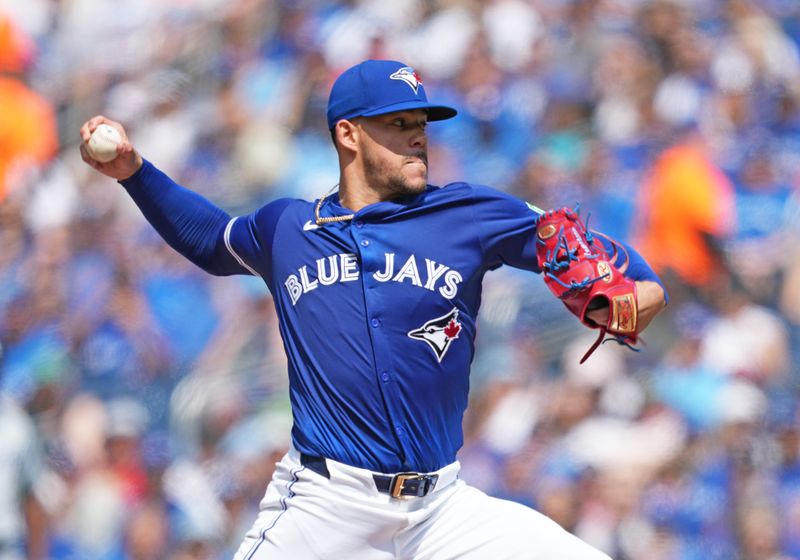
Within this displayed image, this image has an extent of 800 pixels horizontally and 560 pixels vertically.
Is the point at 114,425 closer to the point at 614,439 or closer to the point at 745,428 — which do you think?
the point at 614,439

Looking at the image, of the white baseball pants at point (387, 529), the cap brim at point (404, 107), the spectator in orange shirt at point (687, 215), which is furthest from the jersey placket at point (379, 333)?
the spectator in orange shirt at point (687, 215)

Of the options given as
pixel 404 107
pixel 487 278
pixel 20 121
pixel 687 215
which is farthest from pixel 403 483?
pixel 20 121

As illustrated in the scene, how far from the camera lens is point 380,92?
3.32m

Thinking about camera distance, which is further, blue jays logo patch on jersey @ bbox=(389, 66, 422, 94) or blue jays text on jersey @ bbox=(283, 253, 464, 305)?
blue jays logo patch on jersey @ bbox=(389, 66, 422, 94)

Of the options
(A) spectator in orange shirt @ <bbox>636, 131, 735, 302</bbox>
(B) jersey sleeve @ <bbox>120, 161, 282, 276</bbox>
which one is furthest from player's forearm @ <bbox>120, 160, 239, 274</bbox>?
(A) spectator in orange shirt @ <bbox>636, 131, 735, 302</bbox>

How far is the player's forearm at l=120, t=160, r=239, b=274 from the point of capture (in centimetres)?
353

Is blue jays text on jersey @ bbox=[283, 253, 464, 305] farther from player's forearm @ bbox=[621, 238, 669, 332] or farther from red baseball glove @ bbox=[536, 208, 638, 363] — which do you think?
player's forearm @ bbox=[621, 238, 669, 332]

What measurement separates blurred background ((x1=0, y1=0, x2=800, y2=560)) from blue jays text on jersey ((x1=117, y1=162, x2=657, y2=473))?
2.51 metres

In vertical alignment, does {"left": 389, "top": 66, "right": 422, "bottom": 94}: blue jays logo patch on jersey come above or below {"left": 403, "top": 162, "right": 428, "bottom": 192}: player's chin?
above

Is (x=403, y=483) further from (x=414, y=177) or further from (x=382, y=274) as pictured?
(x=414, y=177)

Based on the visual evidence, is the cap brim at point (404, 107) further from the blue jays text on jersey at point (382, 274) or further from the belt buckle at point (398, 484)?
the belt buckle at point (398, 484)

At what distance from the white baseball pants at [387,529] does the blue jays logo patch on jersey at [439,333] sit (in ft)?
1.18

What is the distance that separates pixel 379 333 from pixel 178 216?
33.1 inches

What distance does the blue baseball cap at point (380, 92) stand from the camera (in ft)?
10.9
